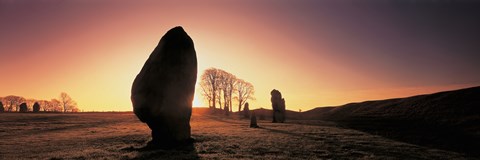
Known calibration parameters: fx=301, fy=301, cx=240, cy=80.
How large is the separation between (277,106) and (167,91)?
1396 inches

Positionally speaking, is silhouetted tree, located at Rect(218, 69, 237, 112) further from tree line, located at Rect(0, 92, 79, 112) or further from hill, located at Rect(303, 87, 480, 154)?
tree line, located at Rect(0, 92, 79, 112)

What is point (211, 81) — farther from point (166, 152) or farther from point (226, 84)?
point (166, 152)

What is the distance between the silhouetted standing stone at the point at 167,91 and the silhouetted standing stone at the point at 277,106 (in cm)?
3252

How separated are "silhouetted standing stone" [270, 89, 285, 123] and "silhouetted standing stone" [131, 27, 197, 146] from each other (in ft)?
107

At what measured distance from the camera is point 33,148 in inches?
759

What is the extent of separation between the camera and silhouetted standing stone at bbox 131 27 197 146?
18.3 m

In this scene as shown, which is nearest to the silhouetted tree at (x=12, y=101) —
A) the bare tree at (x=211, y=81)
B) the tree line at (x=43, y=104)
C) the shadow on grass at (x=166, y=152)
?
the tree line at (x=43, y=104)

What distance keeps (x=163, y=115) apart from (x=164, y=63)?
3.24 m

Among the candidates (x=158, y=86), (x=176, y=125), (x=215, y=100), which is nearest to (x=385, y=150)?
(x=176, y=125)

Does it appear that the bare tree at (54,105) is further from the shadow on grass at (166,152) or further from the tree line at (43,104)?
the shadow on grass at (166,152)

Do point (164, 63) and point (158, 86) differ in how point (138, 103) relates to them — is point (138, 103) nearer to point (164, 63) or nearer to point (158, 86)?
point (158, 86)

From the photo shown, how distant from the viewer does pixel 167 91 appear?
61.2 feet

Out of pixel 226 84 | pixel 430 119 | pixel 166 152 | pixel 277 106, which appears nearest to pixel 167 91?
pixel 166 152

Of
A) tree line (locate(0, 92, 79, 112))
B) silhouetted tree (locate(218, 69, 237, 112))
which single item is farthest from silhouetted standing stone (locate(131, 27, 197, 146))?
tree line (locate(0, 92, 79, 112))
